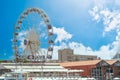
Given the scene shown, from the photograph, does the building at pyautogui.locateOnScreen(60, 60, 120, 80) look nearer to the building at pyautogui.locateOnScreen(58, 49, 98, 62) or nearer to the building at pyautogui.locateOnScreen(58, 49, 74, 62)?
the building at pyautogui.locateOnScreen(58, 49, 98, 62)

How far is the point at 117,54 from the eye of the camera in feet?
432

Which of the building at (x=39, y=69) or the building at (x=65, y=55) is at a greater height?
the building at (x=65, y=55)

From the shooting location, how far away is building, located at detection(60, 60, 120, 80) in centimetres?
8962

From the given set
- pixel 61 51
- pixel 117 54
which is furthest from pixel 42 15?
pixel 61 51

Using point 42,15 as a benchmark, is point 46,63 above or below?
below

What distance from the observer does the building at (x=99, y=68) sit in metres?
89.6

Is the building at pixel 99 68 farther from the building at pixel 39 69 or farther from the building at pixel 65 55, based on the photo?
the building at pixel 65 55

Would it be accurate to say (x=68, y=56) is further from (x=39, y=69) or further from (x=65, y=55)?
(x=39, y=69)

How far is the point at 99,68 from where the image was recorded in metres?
91.4

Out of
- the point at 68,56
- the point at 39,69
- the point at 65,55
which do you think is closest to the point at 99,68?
the point at 39,69

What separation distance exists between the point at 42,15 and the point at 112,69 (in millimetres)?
22631

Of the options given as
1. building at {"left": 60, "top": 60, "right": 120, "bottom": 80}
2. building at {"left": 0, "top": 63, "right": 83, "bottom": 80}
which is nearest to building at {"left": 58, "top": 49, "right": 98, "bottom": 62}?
building at {"left": 60, "top": 60, "right": 120, "bottom": 80}

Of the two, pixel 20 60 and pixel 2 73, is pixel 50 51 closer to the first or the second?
pixel 20 60

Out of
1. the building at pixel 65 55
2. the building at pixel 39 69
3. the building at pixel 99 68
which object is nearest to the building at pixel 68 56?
the building at pixel 65 55
